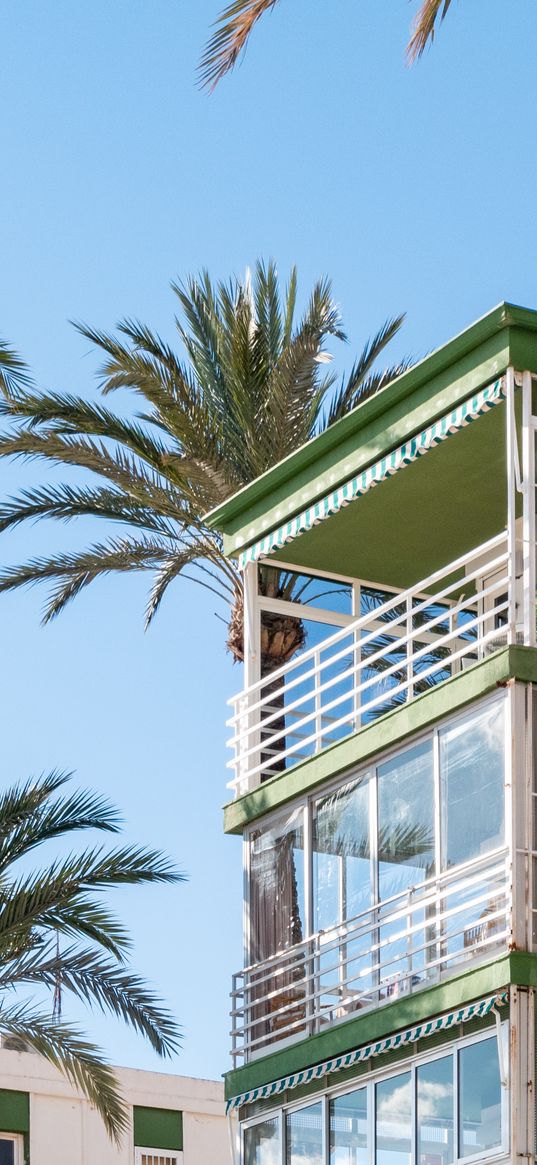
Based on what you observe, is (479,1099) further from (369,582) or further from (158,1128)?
(158,1128)

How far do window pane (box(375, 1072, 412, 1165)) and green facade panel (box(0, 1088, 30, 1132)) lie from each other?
43.9ft

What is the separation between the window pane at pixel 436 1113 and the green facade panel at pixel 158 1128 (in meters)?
15.5

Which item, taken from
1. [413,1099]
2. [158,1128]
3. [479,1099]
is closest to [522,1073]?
[479,1099]

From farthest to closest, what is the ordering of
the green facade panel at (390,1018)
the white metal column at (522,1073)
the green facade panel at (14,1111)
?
1. the green facade panel at (14,1111)
2. the green facade panel at (390,1018)
3. the white metal column at (522,1073)

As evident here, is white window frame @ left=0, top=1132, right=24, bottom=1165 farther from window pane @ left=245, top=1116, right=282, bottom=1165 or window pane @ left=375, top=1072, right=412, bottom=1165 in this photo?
window pane @ left=375, top=1072, right=412, bottom=1165

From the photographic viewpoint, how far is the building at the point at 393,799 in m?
17.9

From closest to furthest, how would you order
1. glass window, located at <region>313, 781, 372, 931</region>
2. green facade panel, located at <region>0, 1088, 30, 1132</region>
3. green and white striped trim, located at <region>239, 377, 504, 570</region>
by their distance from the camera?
green and white striped trim, located at <region>239, 377, 504, 570</region>, glass window, located at <region>313, 781, 372, 931</region>, green facade panel, located at <region>0, 1088, 30, 1132</region>

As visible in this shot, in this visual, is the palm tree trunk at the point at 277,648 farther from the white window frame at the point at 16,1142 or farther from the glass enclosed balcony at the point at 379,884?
the white window frame at the point at 16,1142

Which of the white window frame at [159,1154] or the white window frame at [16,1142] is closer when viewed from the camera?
the white window frame at [16,1142]

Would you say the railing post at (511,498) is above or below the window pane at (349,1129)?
above

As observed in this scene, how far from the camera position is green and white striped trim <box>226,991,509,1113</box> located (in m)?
17.7

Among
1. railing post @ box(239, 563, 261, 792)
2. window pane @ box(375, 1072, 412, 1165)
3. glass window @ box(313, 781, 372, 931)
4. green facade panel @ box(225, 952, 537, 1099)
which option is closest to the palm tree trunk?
railing post @ box(239, 563, 261, 792)

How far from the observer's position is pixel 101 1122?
32469 mm

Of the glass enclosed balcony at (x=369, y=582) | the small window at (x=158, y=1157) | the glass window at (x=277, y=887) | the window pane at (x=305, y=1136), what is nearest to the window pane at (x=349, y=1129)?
the window pane at (x=305, y=1136)
